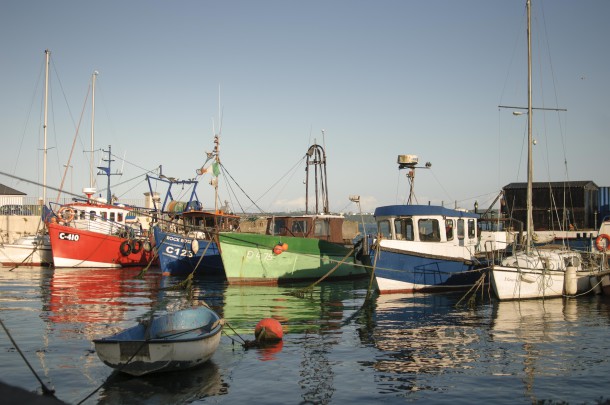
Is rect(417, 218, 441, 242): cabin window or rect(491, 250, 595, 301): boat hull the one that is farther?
rect(417, 218, 441, 242): cabin window

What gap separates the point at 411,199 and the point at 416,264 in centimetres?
501

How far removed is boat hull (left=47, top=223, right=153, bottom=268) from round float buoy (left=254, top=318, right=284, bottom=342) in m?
21.7

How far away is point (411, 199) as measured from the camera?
26.9m

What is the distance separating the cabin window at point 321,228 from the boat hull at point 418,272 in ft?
23.7

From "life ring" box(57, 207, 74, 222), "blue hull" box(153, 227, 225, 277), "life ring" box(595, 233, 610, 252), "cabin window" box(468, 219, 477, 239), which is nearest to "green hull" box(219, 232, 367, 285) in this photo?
"blue hull" box(153, 227, 225, 277)

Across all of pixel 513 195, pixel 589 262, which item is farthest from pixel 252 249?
pixel 513 195

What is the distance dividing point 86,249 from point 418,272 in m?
19.9

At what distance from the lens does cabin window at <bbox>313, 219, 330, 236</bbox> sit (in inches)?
1148

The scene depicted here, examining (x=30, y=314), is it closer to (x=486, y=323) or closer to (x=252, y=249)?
(x=252, y=249)

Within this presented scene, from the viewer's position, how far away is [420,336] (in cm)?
1529

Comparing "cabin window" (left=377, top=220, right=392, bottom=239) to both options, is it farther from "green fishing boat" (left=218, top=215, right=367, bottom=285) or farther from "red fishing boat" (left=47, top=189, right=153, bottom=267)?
"red fishing boat" (left=47, top=189, right=153, bottom=267)

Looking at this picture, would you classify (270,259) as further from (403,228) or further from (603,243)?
(603,243)

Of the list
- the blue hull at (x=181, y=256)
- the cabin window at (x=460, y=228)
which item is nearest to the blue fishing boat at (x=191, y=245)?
the blue hull at (x=181, y=256)

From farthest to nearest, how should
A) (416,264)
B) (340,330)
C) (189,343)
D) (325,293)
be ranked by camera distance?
(325,293), (416,264), (340,330), (189,343)
